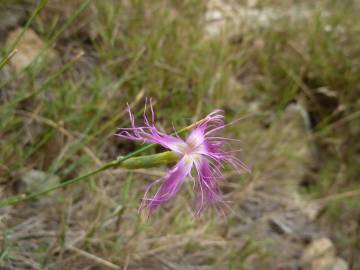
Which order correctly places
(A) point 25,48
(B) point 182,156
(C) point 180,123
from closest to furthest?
(B) point 182,156 → (A) point 25,48 → (C) point 180,123

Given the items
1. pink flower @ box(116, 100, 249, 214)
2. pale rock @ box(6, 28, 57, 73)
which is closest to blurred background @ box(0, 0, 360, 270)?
pale rock @ box(6, 28, 57, 73)

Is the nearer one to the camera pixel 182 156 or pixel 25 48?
pixel 182 156

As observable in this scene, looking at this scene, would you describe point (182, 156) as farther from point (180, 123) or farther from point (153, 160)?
point (180, 123)

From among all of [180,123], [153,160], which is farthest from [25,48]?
[153,160]

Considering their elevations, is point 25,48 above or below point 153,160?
above

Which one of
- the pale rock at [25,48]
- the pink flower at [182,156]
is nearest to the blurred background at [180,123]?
the pale rock at [25,48]

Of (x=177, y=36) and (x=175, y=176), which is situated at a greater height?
(x=177, y=36)

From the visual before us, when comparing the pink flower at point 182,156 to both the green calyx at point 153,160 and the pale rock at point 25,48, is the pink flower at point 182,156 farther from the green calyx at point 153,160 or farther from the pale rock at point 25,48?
the pale rock at point 25,48

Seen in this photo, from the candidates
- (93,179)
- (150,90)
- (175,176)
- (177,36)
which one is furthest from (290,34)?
(175,176)

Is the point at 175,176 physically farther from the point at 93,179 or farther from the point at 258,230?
the point at 258,230
